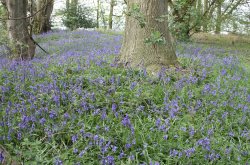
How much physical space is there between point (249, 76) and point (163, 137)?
409 centimetres

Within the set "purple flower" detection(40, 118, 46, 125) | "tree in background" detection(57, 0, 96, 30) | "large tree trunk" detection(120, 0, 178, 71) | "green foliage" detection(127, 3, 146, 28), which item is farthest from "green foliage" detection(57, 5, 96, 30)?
"purple flower" detection(40, 118, 46, 125)

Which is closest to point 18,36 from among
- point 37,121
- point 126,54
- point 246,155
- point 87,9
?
point 126,54

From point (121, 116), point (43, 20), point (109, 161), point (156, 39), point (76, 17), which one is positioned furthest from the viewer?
point (76, 17)

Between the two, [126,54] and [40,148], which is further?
[126,54]

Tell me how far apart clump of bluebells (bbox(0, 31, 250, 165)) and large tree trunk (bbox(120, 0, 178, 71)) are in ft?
1.25

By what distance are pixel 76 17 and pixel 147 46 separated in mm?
14925

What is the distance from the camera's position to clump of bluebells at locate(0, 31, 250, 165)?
10.5 ft

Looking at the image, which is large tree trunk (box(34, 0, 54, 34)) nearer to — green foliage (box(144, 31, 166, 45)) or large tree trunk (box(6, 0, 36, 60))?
large tree trunk (box(6, 0, 36, 60))

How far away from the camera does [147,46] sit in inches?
237

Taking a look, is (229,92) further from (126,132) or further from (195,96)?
(126,132)

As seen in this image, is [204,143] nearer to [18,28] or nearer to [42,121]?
[42,121]

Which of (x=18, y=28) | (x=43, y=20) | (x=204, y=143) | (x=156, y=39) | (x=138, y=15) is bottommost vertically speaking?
(x=204, y=143)

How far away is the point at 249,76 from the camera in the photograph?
664cm

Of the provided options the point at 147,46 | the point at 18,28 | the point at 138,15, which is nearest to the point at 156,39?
the point at 147,46
